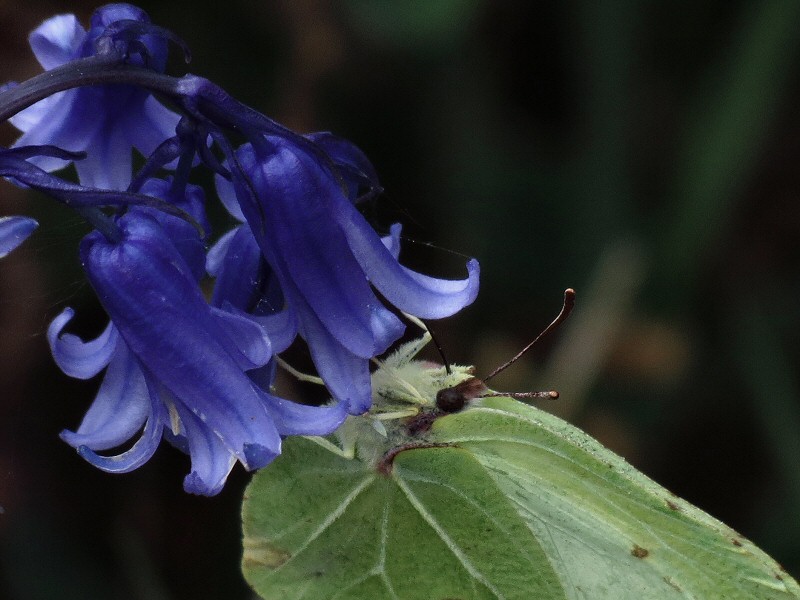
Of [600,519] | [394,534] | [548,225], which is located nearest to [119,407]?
[394,534]

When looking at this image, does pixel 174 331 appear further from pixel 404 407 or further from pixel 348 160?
pixel 404 407

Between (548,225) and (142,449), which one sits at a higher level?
(142,449)

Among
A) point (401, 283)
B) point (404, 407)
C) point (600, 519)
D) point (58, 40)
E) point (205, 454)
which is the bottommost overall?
point (600, 519)

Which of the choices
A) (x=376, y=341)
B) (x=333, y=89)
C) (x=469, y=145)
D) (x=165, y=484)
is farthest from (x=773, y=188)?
(x=376, y=341)

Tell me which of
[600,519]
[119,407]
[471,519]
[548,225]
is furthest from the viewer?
[548,225]

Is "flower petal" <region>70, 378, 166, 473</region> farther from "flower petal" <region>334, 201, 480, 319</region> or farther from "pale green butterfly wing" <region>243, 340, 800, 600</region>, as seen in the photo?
"pale green butterfly wing" <region>243, 340, 800, 600</region>

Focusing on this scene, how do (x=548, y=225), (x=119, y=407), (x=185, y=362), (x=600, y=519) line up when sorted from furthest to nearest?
(x=548, y=225) < (x=600, y=519) < (x=119, y=407) < (x=185, y=362)
